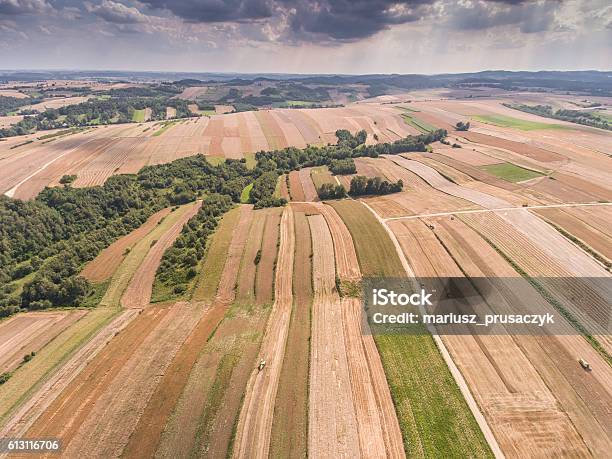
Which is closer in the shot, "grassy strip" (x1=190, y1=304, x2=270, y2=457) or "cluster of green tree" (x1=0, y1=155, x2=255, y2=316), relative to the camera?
"grassy strip" (x1=190, y1=304, x2=270, y2=457)

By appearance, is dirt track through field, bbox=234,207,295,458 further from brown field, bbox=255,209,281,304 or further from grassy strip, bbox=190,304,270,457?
brown field, bbox=255,209,281,304

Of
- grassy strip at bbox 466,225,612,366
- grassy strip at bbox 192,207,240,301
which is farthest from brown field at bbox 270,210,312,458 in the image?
grassy strip at bbox 466,225,612,366

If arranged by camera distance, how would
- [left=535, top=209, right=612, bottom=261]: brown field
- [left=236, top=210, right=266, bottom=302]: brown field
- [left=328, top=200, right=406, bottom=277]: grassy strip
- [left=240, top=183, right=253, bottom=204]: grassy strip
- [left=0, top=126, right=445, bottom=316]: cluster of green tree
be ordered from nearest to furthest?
[left=236, top=210, right=266, bottom=302]: brown field
[left=328, top=200, right=406, bottom=277]: grassy strip
[left=0, top=126, right=445, bottom=316]: cluster of green tree
[left=535, top=209, right=612, bottom=261]: brown field
[left=240, top=183, right=253, bottom=204]: grassy strip

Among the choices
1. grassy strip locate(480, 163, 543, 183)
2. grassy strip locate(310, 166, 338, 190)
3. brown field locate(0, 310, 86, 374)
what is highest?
grassy strip locate(480, 163, 543, 183)

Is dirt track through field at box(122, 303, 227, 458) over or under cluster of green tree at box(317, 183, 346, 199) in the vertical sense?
under

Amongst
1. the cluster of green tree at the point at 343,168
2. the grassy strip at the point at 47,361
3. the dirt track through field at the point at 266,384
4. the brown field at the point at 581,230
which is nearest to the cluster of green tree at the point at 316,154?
the cluster of green tree at the point at 343,168

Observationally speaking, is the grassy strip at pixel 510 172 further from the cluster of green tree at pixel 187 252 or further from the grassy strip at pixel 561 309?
the cluster of green tree at pixel 187 252
